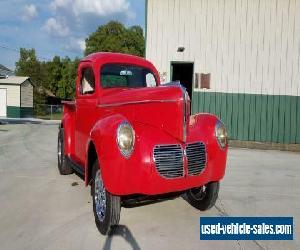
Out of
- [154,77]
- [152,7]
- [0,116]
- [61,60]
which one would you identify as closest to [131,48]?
[61,60]

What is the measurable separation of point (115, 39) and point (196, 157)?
175ft

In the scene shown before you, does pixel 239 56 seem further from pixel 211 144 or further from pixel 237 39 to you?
pixel 211 144

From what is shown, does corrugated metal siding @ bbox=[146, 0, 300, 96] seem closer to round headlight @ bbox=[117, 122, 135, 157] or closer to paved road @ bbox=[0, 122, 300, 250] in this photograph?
paved road @ bbox=[0, 122, 300, 250]

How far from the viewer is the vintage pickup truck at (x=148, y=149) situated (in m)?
4.70

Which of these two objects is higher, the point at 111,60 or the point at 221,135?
the point at 111,60

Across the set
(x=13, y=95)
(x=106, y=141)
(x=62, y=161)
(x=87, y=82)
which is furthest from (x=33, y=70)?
(x=106, y=141)

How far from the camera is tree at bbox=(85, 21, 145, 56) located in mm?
56797

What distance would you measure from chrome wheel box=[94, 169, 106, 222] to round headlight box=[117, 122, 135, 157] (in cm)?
68

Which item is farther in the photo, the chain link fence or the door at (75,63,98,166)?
the chain link fence

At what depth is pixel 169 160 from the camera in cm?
486

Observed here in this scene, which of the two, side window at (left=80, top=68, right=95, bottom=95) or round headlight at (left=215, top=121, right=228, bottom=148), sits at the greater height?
side window at (left=80, top=68, right=95, bottom=95)

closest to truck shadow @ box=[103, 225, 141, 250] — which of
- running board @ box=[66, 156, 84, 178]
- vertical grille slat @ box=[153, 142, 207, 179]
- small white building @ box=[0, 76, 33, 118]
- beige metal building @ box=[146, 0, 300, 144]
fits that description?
vertical grille slat @ box=[153, 142, 207, 179]

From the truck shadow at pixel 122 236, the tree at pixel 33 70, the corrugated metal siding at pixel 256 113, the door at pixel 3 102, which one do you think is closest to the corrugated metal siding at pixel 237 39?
the corrugated metal siding at pixel 256 113

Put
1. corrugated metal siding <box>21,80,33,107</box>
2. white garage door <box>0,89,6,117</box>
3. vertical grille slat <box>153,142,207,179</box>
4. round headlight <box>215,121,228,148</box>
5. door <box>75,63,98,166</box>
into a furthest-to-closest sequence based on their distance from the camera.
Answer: corrugated metal siding <box>21,80,33,107</box>
white garage door <box>0,89,6,117</box>
door <box>75,63,98,166</box>
round headlight <box>215,121,228,148</box>
vertical grille slat <box>153,142,207,179</box>
